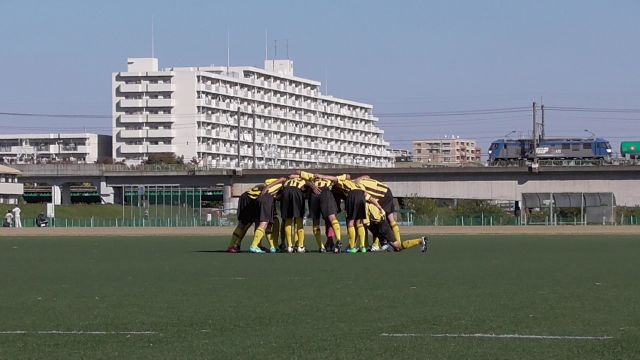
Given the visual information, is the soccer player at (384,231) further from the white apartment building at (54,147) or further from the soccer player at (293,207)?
the white apartment building at (54,147)

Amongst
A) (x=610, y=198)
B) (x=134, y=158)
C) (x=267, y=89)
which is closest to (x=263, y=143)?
(x=267, y=89)

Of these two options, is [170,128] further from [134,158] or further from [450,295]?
[450,295]

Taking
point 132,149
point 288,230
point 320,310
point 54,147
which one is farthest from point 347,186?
point 54,147

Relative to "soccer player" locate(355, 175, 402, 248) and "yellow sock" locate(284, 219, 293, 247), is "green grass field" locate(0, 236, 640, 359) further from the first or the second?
"soccer player" locate(355, 175, 402, 248)

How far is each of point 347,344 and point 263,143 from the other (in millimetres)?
157412

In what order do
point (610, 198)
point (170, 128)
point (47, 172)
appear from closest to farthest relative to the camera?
point (610, 198) < point (47, 172) < point (170, 128)

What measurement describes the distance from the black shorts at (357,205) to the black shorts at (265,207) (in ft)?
6.78

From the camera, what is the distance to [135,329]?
11.3 metres

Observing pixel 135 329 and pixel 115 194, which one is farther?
pixel 115 194

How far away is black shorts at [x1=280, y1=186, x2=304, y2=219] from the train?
8080 cm

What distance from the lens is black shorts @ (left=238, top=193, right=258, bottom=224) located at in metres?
30.8

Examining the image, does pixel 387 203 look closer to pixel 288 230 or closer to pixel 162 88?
pixel 288 230

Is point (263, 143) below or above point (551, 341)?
above

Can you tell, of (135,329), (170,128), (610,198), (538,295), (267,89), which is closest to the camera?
(135,329)
